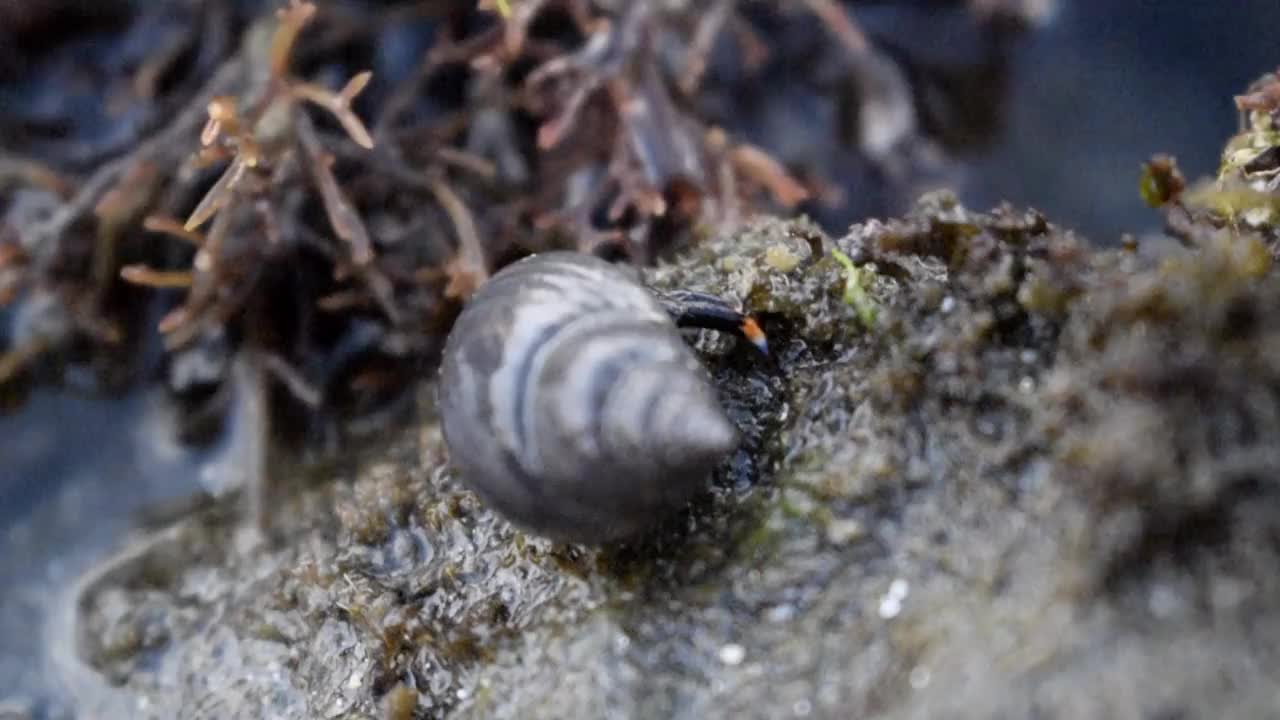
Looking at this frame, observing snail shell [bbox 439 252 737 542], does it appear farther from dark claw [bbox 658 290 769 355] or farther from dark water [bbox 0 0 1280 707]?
dark water [bbox 0 0 1280 707]

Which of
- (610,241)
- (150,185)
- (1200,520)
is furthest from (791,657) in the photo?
(150,185)

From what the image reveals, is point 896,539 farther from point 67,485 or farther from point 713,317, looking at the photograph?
point 67,485

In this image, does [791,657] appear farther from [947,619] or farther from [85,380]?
[85,380]

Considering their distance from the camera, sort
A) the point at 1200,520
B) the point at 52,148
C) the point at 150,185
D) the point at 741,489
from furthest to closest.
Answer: the point at 52,148 < the point at 150,185 < the point at 741,489 < the point at 1200,520

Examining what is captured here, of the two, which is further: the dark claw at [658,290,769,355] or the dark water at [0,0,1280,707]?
the dark water at [0,0,1280,707]

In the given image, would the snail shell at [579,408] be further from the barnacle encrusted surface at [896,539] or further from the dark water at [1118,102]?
the dark water at [1118,102]

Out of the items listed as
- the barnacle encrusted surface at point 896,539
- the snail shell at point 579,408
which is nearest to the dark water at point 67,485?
the barnacle encrusted surface at point 896,539

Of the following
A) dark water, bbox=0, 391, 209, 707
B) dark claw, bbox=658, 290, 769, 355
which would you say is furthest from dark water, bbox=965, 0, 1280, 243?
dark water, bbox=0, 391, 209, 707
